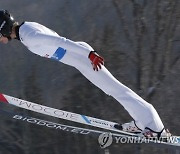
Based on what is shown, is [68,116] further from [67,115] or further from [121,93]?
[121,93]

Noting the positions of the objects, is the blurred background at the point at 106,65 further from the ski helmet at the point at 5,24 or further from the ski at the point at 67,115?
the ski helmet at the point at 5,24

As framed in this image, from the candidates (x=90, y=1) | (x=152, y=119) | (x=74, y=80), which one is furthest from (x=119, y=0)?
(x=152, y=119)

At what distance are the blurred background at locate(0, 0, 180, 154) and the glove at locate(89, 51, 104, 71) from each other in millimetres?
9371

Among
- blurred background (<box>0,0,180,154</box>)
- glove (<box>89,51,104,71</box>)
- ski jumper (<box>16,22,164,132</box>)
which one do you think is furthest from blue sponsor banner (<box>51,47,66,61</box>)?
blurred background (<box>0,0,180,154</box>)

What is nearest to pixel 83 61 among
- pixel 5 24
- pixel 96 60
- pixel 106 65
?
pixel 96 60

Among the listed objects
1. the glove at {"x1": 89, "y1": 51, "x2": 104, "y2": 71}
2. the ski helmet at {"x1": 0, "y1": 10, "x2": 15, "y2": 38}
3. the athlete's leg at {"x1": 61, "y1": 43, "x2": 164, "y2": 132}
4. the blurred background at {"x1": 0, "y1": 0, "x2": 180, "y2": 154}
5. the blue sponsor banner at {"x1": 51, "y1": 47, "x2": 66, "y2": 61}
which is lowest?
the athlete's leg at {"x1": 61, "y1": 43, "x2": 164, "y2": 132}

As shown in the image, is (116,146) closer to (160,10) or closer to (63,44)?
(160,10)

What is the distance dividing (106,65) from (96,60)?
37.0 ft

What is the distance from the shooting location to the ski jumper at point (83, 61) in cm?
400

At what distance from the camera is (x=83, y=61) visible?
4.14m

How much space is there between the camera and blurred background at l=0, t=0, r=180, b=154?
1445cm

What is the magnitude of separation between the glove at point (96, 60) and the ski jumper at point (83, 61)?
0.07 meters

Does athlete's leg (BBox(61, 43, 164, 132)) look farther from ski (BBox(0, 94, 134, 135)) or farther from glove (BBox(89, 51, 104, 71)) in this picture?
ski (BBox(0, 94, 134, 135))

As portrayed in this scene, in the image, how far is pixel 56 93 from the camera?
1603 centimetres
